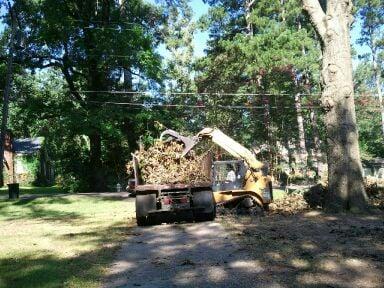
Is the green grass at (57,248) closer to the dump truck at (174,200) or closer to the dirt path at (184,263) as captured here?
the dirt path at (184,263)

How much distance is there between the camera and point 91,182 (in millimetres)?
34062

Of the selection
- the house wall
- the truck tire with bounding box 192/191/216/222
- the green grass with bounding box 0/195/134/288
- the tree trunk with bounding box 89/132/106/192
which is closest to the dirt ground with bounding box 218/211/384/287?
the truck tire with bounding box 192/191/216/222

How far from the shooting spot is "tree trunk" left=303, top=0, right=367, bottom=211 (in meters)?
13.8

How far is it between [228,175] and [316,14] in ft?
18.5

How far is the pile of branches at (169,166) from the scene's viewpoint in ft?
45.9

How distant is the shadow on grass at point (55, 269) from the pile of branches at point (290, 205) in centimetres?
719

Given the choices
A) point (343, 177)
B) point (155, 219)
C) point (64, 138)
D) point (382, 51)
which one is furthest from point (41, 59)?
point (382, 51)

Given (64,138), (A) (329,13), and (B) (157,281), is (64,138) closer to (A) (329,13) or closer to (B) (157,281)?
(A) (329,13)

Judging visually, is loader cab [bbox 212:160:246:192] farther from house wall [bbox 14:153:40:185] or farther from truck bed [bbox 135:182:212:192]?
house wall [bbox 14:153:40:185]

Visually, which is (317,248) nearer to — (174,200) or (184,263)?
(184,263)

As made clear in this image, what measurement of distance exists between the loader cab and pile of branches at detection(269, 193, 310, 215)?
140 centimetres

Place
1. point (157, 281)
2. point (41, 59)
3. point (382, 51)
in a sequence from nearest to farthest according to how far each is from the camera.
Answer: point (157, 281), point (41, 59), point (382, 51)

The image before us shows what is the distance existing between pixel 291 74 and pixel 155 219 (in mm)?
25668

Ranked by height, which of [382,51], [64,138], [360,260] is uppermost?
[382,51]
